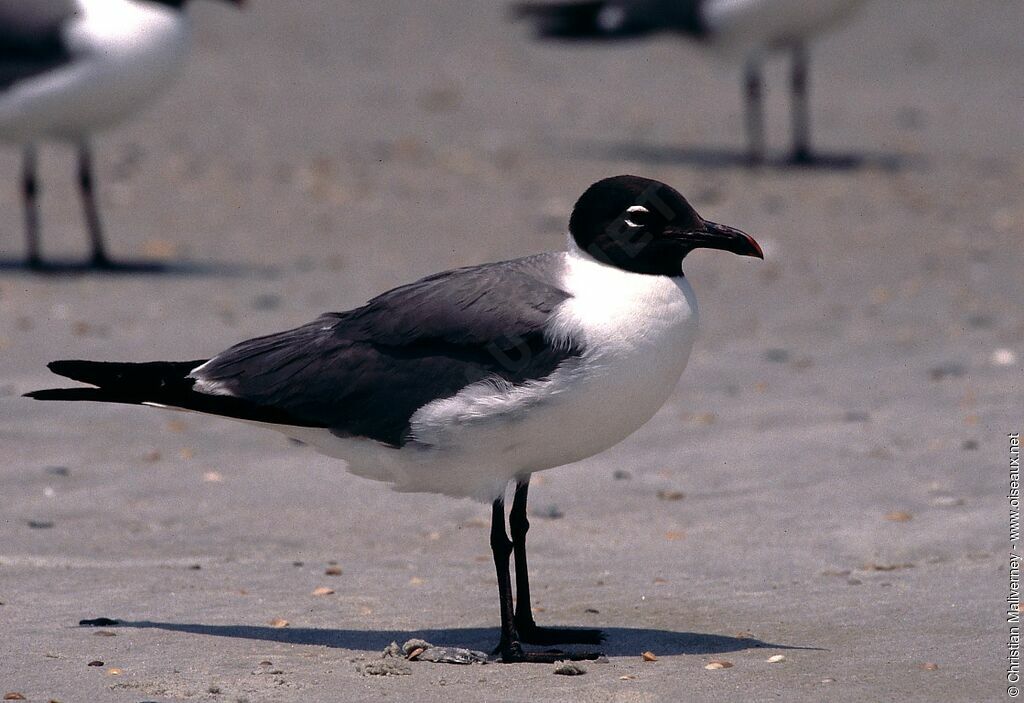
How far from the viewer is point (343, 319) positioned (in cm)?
491

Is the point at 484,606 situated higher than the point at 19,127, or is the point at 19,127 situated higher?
the point at 19,127

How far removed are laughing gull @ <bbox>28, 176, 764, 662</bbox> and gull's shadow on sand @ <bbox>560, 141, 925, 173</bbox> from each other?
8.89m

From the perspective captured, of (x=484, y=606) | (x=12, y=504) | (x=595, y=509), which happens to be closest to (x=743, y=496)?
(x=595, y=509)

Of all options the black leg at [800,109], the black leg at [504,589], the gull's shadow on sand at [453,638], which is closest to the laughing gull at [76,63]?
the black leg at [800,109]

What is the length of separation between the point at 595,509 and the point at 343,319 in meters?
1.64

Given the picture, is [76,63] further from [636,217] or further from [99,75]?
[636,217]

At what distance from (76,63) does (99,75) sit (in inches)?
6.2

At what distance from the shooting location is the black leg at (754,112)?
1354 cm

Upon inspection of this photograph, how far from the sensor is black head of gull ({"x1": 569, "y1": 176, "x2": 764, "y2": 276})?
4.60 m

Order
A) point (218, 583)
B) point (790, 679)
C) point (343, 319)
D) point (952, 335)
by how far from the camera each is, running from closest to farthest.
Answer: point (790, 679) < point (343, 319) < point (218, 583) < point (952, 335)

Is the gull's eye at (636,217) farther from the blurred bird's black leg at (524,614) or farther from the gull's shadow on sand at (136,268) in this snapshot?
the gull's shadow on sand at (136,268)

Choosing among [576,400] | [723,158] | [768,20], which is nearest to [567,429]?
[576,400]

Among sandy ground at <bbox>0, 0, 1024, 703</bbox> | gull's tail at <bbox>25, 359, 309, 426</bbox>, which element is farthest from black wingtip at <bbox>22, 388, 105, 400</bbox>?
sandy ground at <bbox>0, 0, 1024, 703</bbox>

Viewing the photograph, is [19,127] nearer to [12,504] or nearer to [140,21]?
[140,21]
